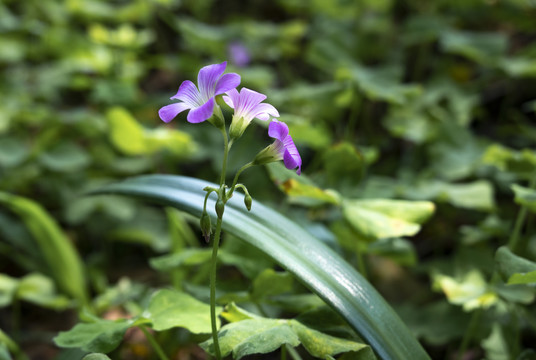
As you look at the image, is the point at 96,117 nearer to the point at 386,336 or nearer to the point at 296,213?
the point at 296,213

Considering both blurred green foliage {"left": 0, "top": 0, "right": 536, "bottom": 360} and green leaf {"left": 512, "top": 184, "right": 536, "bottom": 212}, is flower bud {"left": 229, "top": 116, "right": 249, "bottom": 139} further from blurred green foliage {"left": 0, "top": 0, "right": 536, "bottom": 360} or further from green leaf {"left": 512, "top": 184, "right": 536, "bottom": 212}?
green leaf {"left": 512, "top": 184, "right": 536, "bottom": 212}

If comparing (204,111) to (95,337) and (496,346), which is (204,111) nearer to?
(95,337)

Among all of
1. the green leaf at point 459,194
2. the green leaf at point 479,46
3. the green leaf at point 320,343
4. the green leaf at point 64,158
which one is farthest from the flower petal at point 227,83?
the green leaf at point 479,46

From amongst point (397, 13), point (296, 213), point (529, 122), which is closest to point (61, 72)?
point (296, 213)

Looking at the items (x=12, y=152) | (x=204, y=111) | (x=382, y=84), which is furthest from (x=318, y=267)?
(x=12, y=152)

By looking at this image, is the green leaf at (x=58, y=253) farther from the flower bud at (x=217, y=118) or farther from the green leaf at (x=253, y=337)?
the flower bud at (x=217, y=118)
